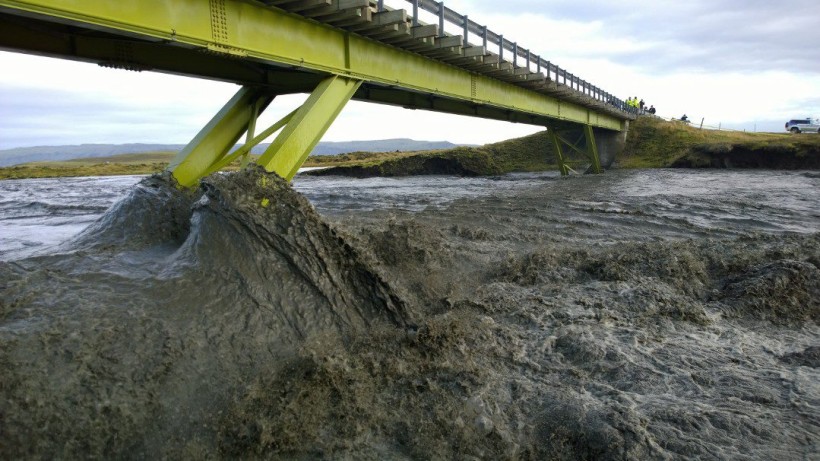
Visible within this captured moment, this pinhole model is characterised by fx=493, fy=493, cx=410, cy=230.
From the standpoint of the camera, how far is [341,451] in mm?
3439

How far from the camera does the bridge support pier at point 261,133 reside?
8078mm

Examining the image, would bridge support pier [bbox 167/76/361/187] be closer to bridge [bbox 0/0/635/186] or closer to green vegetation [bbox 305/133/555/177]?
bridge [bbox 0/0/635/186]

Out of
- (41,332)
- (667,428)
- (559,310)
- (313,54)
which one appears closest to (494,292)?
(559,310)

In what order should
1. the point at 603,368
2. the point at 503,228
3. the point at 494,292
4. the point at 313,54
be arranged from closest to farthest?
the point at 603,368
the point at 494,292
the point at 313,54
the point at 503,228

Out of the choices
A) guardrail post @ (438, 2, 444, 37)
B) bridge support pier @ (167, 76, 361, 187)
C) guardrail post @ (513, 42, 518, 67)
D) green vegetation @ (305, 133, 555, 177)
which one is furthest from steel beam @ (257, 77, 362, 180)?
green vegetation @ (305, 133, 555, 177)

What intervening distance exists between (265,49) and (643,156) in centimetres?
3522

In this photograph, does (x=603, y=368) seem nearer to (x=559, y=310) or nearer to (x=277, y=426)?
(x=559, y=310)

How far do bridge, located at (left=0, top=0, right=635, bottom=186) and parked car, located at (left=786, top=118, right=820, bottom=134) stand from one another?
150 ft

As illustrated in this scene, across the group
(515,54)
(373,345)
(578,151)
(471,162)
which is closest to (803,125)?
(578,151)

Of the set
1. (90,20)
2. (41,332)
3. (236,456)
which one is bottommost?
(236,456)

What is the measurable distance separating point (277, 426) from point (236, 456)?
33cm

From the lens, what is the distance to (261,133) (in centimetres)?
920

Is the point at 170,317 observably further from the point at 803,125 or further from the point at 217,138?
the point at 803,125

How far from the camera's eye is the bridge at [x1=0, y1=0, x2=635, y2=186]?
662 cm
